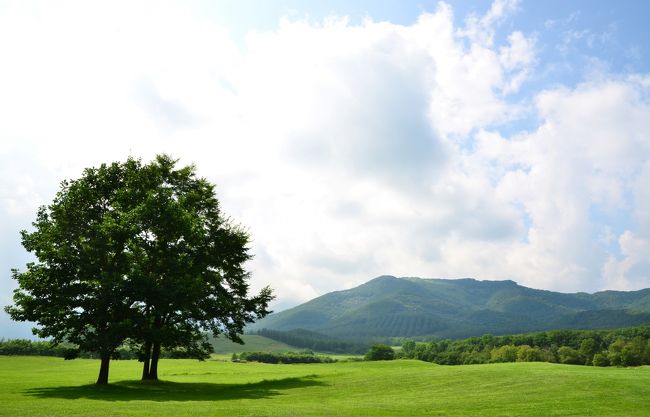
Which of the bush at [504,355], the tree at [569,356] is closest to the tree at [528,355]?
the bush at [504,355]

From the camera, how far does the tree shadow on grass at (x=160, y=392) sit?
124 ft

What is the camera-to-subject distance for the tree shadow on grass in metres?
37.9

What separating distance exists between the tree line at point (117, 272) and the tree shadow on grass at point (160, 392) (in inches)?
128

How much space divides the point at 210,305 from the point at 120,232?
12678 millimetres

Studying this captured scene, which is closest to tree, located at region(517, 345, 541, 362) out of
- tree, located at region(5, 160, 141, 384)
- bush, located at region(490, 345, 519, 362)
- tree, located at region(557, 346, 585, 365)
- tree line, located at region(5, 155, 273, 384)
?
bush, located at region(490, 345, 519, 362)

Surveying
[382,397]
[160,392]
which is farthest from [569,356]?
[160,392]

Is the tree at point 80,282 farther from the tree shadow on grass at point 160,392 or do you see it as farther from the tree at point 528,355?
the tree at point 528,355

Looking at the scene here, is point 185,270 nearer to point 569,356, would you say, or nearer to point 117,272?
point 117,272

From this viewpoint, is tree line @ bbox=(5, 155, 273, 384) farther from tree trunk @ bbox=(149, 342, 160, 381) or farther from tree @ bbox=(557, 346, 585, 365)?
tree @ bbox=(557, 346, 585, 365)

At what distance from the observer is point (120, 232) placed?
45.8 m

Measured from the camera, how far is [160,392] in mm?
43031

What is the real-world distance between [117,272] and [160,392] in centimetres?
1179

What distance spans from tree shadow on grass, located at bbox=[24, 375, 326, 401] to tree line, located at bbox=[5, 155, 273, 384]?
325cm

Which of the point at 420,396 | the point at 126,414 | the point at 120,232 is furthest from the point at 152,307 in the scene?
the point at 420,396
